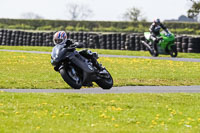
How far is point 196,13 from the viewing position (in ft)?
160

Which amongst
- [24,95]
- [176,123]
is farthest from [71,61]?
[176,123]

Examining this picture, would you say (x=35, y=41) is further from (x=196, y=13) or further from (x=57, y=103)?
(x=57, y=103)

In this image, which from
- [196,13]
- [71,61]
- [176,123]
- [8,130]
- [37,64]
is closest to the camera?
[8,130]

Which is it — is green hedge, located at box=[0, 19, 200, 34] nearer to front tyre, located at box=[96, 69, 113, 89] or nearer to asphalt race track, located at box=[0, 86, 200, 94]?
asphalt race track, located at box=[0, 86, 200, 94]

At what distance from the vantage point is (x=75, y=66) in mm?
13609

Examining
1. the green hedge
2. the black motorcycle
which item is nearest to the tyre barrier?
the black motorcycle

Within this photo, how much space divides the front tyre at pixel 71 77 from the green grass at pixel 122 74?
63.3 inches

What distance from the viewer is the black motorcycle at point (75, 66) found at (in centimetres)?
1322

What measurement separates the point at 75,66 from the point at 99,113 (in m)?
3.59

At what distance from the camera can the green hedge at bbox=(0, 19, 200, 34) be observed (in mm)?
67925

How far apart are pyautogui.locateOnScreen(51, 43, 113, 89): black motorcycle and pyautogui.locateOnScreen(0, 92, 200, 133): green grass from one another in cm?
85

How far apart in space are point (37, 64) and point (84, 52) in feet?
25.6

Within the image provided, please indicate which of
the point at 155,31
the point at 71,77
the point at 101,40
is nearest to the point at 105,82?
the point at 71,77

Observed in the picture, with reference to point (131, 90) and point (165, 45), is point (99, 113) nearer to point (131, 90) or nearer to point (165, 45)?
point (131, 90)
